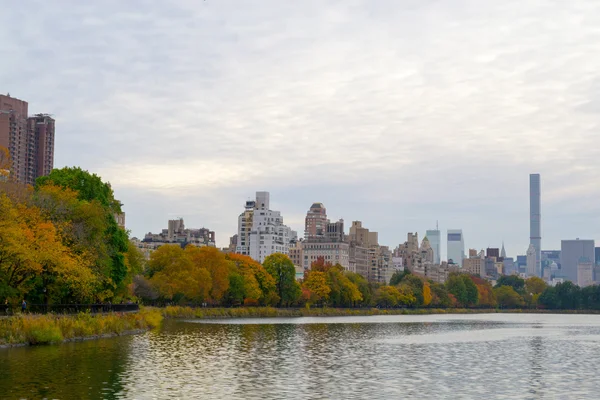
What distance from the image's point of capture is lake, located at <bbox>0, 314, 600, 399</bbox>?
46.1 metres

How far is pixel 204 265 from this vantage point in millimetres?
174875

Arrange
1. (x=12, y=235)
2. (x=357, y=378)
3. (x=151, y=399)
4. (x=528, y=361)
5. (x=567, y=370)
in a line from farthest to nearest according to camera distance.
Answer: (x=12, y=235), (x=528, y=361), (x=567, y=370), (x=357, y=378), (x=151, y=399)

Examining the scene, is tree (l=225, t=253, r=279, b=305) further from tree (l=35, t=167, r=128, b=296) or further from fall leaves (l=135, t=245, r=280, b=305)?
tree (l=35, t=167, r=128, b=296)

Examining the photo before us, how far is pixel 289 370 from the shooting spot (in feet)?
189

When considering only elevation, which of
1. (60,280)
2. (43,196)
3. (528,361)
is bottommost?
(528,361)

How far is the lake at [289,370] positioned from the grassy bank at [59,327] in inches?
88.9

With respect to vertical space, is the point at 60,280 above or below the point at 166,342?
above

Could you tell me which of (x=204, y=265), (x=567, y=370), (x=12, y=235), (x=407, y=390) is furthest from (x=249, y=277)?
(x=407, y=390)

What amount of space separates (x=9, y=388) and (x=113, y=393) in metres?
5.69

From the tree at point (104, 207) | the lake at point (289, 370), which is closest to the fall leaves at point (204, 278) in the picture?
the tree at point (104, 207)

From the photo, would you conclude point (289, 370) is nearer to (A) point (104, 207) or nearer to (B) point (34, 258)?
(B) point (34, 258)

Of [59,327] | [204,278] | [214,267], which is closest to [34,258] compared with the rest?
[59,327]

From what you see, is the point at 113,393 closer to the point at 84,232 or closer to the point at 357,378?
the point at 357,378

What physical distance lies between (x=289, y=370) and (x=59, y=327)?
27695mm
